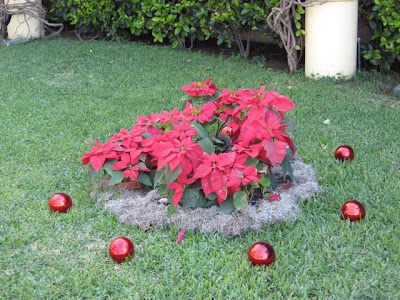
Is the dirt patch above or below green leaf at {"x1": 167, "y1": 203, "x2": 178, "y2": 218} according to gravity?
below

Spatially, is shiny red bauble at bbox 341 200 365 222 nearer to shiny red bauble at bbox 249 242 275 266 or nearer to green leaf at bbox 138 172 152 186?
shiny red bauble at bbox 249 242 275 266

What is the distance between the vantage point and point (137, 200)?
9.55 ft

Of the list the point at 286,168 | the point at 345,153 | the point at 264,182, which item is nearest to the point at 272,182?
the point at 286,168

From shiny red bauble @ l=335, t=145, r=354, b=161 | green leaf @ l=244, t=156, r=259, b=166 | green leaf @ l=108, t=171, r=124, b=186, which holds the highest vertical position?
green leaf @ l=244, t=156, r=259, b=166

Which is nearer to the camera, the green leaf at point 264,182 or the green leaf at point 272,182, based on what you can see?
the green leaf at point 264,182

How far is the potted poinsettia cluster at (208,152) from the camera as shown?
105 inches

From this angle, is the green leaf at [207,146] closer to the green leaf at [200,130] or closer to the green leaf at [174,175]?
the green leaf at [200,130]

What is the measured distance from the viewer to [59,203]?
2918 mm

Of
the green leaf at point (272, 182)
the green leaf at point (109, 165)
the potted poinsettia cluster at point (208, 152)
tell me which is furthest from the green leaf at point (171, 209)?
the green leaf at point (272, 182)

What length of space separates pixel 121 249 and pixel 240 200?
0.62 m

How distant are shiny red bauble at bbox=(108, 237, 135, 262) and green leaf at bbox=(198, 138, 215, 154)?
69cm

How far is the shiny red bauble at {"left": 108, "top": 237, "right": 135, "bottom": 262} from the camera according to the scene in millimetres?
2459

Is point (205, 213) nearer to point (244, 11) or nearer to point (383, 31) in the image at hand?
point (383, 31)

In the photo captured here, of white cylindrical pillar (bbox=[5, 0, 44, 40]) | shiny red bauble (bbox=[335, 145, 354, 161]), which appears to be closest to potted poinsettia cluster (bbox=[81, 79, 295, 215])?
shiny red bauble (bbox=[335, 145, 354, 161])
